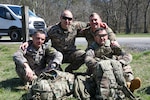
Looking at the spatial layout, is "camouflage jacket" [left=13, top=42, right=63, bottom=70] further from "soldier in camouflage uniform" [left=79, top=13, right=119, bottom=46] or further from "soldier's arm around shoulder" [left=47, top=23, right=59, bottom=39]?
"soldier in camouflage uniform" [left=79, top=13, right=119, bottom=46]

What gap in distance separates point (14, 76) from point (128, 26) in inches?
1884

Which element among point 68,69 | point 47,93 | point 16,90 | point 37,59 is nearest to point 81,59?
point 68,69

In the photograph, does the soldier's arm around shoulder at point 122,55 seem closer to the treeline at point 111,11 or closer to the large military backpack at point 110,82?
the large military backpack at point 110,82

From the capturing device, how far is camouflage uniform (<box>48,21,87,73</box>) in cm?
628

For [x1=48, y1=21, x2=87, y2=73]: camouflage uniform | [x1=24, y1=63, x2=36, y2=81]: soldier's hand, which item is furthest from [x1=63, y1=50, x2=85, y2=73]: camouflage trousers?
[x1=24, y1=63, x2=36, y2=81]: soldier's hand

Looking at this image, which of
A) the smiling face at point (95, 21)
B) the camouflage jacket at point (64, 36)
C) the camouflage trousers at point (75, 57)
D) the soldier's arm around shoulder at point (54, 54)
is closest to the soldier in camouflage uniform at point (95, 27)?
the smiling face at point (95, 21)

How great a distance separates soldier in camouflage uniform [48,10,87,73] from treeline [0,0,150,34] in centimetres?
4430

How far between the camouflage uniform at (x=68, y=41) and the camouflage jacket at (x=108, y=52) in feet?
3.11

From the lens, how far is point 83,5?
53.8 m

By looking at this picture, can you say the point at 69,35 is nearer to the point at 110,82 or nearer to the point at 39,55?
the point at 39,55

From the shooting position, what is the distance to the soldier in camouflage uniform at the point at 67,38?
6262mm

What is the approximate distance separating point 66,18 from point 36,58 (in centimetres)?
91

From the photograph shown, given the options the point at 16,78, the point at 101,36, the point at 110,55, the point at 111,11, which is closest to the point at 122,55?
the point at 110,55

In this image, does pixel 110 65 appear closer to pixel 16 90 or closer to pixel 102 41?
pixel 102 41
